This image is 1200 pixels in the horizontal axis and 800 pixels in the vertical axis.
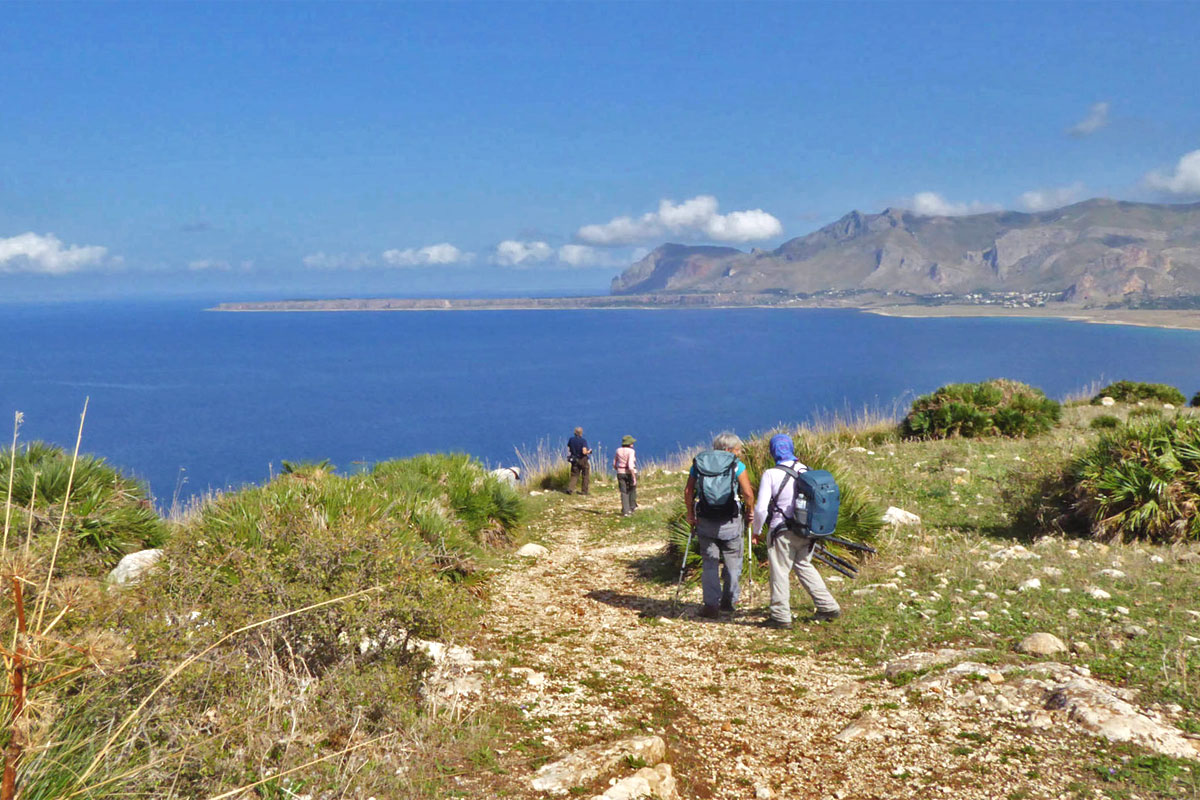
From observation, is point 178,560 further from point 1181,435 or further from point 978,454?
point 978,454

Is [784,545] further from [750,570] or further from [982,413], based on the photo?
[982,413]

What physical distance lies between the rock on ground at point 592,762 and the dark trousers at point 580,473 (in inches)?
523

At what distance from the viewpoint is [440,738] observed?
4.62 m

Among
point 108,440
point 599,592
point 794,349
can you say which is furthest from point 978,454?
point 794,349

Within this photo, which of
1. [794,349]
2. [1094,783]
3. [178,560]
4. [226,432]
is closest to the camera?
[1094,783]

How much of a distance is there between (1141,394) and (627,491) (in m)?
18.8

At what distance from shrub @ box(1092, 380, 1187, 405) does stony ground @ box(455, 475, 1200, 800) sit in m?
21.2

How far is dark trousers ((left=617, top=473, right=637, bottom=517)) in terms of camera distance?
1437cm

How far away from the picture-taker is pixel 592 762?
436 cm

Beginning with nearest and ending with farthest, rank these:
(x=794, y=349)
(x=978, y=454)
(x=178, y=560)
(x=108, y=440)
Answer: (x=178, y=560)
(x=978, y=454)
(x=108, y=440)
(x=794, y=349)

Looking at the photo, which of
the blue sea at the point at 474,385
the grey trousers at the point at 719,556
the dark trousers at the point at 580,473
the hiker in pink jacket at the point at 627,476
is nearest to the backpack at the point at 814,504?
the grey trousers at the point at 719,556

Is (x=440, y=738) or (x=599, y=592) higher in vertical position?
(x=440, y=738)

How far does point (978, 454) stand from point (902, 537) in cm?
640

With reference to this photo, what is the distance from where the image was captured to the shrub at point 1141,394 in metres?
23.8
